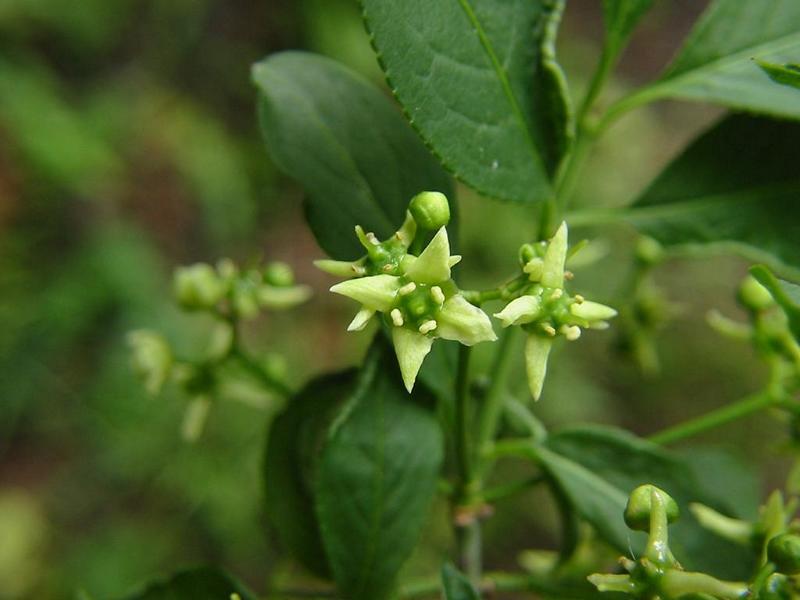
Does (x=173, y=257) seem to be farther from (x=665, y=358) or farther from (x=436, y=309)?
(x=436, y=309)

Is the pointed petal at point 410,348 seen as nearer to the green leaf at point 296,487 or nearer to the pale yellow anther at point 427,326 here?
the pale yellow anther at point 427,326

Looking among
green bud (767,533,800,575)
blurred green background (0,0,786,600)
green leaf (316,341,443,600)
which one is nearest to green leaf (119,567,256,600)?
green leaf (316,341,443,600)

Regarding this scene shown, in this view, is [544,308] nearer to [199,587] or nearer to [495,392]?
[495,392]

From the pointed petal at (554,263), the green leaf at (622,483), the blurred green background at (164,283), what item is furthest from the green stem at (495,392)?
the blurred green background at (164,283)

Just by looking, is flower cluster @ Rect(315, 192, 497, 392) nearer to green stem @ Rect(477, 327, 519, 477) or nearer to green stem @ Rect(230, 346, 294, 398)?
green stem @ Rect(477, 327, 519, 477)

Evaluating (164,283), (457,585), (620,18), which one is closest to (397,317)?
(457,585)

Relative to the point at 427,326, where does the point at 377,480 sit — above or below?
below
